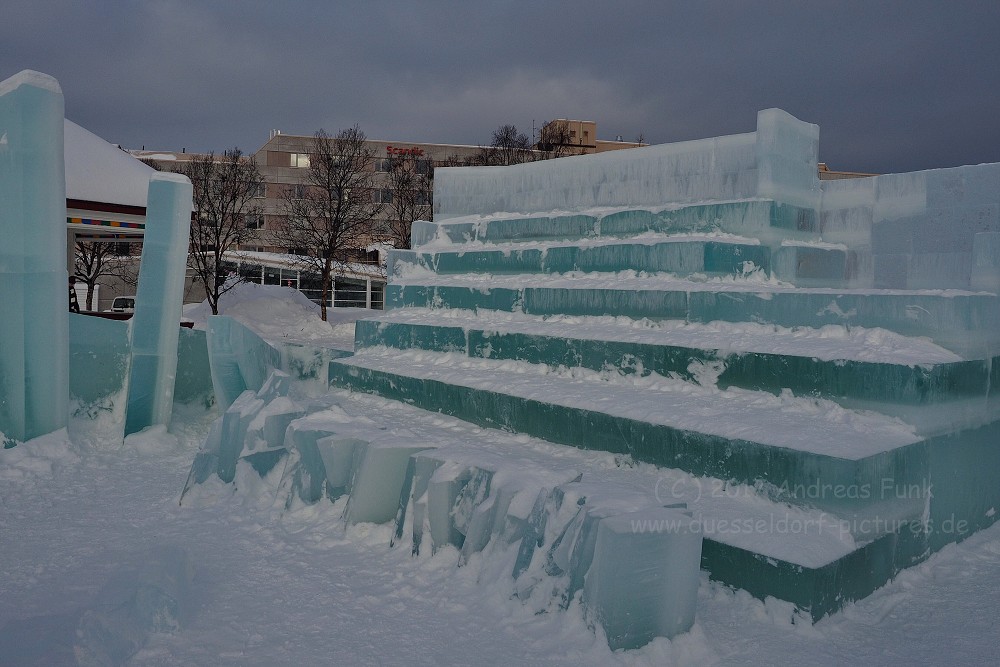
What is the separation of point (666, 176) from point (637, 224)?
59 cm

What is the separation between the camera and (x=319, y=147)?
86.8 feet

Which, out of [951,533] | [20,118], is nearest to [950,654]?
[951,533]

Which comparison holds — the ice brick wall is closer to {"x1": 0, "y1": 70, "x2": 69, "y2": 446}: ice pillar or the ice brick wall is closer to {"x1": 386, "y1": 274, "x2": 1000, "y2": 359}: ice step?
{"x1": 386, "y1": 274, "x2": 1000, "y2": 359}: ice step

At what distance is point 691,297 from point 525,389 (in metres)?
1.52

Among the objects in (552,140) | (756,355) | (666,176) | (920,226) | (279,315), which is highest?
(552,140)

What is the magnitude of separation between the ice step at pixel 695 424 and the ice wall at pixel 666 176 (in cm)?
220

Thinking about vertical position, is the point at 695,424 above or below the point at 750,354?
below

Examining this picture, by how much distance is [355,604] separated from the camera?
154 inches

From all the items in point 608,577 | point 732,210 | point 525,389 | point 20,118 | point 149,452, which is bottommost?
point 149,452

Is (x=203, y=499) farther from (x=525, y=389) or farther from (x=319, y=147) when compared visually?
(x=319, y=147)

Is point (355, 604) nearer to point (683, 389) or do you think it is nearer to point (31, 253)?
point (683, 389)

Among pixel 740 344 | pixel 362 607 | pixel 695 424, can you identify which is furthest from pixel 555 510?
pixel 740 344

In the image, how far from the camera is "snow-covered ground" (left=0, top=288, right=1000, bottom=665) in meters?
3.37

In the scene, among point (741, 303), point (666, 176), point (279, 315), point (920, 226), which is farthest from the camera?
point (279, 315)
